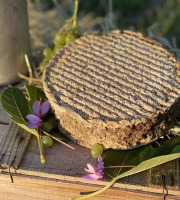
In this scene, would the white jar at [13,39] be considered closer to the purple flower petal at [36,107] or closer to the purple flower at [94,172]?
the purple flower petal at [36,107]

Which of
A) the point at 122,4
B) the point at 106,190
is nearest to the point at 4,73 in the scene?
the point at 106,190

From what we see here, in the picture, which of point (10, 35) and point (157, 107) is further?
point (10, 35)

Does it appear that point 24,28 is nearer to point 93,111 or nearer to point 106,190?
point 93,111

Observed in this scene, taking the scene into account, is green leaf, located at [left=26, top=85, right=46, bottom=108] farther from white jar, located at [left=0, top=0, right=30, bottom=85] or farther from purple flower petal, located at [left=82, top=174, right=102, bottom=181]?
purple flower petal, located at [left=82, top=174, right=102, bottom=181]

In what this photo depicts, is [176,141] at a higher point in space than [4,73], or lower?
lower

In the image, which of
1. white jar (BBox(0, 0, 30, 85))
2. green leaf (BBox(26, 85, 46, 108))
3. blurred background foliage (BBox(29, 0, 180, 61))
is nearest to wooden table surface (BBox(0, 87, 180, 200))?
green leaf (BBox(26, 85, 46, 108))

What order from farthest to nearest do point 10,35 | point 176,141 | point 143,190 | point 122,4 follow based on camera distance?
point 122,4 < point 10,35 < point 176,141 < point 143,190

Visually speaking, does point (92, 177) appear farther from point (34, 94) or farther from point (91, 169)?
point (34, 94)
